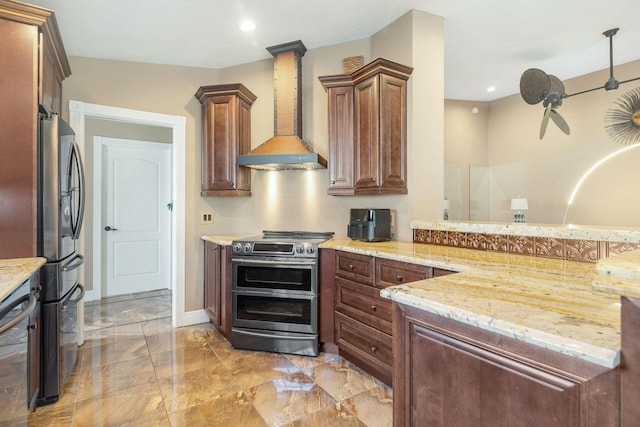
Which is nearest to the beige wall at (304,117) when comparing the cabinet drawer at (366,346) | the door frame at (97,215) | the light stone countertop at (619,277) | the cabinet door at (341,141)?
the cabinet door at (341,141)

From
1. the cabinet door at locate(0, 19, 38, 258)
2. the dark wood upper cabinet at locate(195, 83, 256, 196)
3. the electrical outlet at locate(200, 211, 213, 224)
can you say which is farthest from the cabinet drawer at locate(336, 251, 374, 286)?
the cabinet door at locate(0, 19, 38, 258)

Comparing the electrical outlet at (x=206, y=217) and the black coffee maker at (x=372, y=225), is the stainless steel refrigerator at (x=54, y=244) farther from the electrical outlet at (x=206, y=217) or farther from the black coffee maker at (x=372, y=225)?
the black coffee maker at (x=372, y=225)

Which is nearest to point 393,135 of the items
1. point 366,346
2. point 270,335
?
point 366,346

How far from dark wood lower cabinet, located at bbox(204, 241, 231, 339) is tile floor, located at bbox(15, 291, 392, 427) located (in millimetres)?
195

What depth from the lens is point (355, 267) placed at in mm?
2279

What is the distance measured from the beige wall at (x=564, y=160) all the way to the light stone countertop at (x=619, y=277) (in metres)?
4.09

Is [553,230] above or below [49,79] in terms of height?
below

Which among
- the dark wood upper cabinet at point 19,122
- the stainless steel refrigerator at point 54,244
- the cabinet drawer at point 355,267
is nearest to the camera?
the dark wood upper cabinet at point 19,122

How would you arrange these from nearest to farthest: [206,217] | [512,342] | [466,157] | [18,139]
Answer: [512,342], [18,139], [206,217], [466,157]

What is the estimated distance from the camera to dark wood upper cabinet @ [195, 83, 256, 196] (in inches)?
122

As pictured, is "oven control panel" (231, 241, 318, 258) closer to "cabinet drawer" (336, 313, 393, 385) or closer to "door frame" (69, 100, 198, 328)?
"cabinet drawer" (336, 313, 393, 385)

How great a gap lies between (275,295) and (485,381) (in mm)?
1954

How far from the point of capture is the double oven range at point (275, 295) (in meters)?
2.52

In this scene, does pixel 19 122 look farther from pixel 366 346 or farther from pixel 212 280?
pixel 366 346
